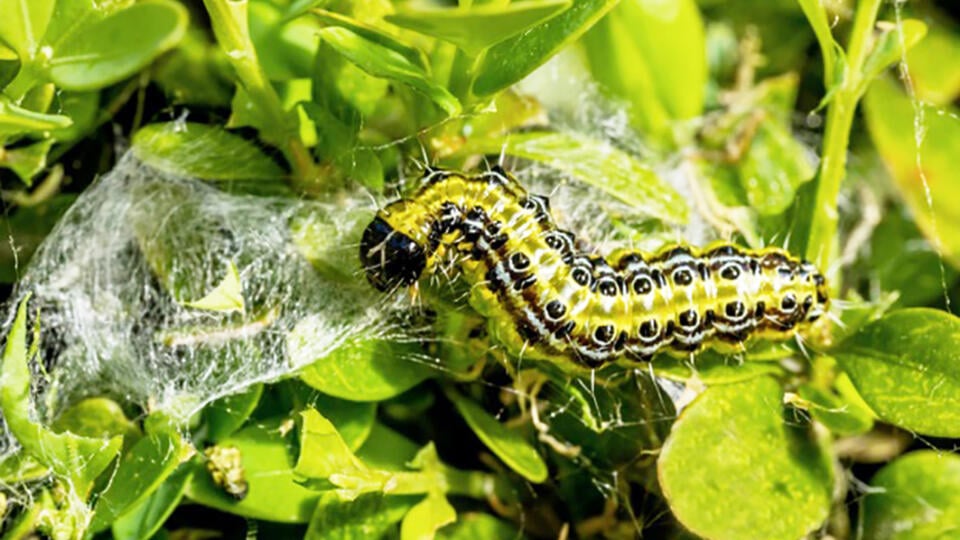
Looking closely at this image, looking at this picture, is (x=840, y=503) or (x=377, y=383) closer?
(x=377, y=383)

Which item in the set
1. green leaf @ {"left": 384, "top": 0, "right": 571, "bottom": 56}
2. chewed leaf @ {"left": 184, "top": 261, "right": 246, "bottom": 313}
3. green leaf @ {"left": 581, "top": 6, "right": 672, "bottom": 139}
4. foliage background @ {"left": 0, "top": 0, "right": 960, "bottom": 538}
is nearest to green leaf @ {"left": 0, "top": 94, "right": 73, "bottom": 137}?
foliage background @ {"left": 0, "top": 0, "right": 960, "bottom": 538}

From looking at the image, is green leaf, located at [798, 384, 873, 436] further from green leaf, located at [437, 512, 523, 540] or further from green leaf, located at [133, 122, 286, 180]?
green leaf, located at [133, 122, 286, 180]

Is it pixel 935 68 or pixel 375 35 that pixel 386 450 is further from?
pixel 935 68


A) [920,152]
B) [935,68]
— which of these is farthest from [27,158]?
[935,68]

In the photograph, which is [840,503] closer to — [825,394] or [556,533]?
[825,394]

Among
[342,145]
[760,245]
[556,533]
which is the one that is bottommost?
[556,533]

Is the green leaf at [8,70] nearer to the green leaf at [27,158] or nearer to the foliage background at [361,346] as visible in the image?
the foliage background at [361,346]

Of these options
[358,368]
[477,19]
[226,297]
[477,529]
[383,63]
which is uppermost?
[477,19]

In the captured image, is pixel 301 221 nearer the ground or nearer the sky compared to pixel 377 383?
nearer the sky

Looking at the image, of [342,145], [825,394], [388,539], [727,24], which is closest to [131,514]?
[388,539]
